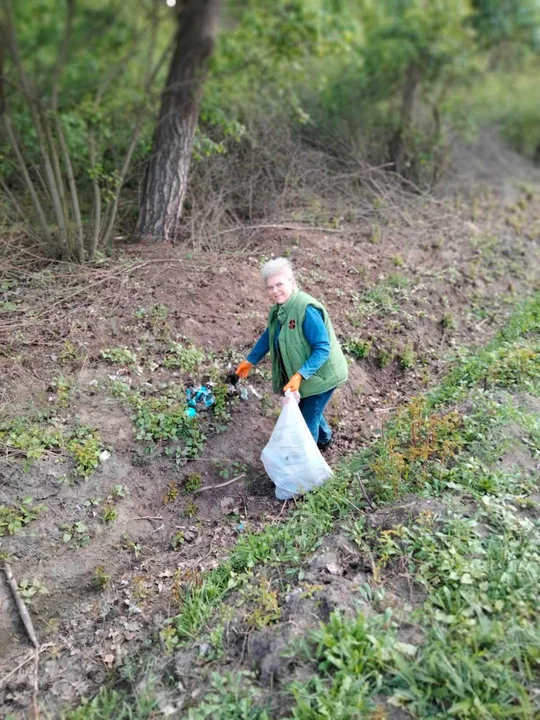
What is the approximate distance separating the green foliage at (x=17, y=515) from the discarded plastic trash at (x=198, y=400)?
4.56 ft

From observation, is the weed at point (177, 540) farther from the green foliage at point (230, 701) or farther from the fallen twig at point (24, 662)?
the green foliage at point (230, 701)

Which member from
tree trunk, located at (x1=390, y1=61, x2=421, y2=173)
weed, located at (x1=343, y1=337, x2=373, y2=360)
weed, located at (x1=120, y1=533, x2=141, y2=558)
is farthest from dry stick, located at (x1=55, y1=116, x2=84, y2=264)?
tree trunk, located at (x1=390, y1=61, x2=421, y2=173)

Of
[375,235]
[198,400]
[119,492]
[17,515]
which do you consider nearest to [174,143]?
[375,235]

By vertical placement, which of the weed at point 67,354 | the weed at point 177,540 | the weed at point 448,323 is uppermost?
the weed at point 67,354

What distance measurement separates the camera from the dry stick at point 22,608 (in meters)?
3.54

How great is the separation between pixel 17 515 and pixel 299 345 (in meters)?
2.35

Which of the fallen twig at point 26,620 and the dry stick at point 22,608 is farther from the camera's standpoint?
the dry stick at point 22,608

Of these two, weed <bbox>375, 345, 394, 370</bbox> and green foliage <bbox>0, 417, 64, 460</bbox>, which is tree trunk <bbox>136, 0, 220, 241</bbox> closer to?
weed <bbox>375, 345, 394, 370</bbox>

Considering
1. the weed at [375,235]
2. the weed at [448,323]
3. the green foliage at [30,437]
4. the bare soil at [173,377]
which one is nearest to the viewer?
the bare soil at [173,377]

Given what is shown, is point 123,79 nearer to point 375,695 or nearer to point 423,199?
point 423,199

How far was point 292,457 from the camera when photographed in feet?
13.9

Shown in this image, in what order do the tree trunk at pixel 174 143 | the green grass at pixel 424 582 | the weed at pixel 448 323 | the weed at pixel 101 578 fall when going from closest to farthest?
the green grass at pixel 424 582 → the weed at pixel 101 578 → the weed at pixel 448 323 → the tree trunk at pixel 174 143

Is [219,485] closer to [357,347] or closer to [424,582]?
[424,582]

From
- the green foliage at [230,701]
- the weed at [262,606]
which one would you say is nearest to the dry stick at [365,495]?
the weed at [262,606]
